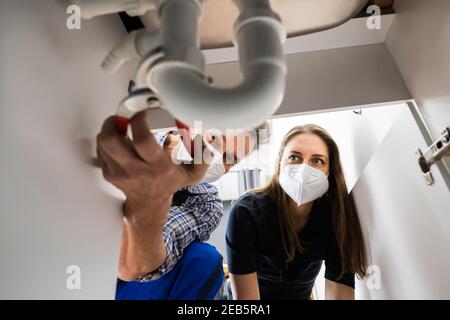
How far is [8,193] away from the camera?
31cm

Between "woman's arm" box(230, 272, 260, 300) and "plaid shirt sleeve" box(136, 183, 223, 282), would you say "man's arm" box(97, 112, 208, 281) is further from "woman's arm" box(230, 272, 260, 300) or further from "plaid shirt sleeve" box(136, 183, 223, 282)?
"woman's arm" box(230, 272, 260, 300)

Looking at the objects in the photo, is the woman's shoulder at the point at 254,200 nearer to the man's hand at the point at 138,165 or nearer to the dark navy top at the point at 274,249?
the dark navy top at the point at 274,249

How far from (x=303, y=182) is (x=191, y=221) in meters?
0.37

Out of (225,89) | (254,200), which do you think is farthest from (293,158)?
(225,89)

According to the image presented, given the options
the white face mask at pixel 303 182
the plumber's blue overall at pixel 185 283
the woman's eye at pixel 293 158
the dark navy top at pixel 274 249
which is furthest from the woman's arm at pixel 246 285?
the woman's eye at pixel 293 158

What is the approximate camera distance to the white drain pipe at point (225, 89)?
0.98 feet

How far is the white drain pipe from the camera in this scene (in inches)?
11.7

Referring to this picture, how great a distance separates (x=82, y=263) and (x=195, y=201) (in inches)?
25.6

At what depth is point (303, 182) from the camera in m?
0.98

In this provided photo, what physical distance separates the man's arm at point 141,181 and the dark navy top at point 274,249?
1.65 ft

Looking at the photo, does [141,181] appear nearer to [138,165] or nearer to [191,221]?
[138,165]

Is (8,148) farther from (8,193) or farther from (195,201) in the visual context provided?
(195,201)
